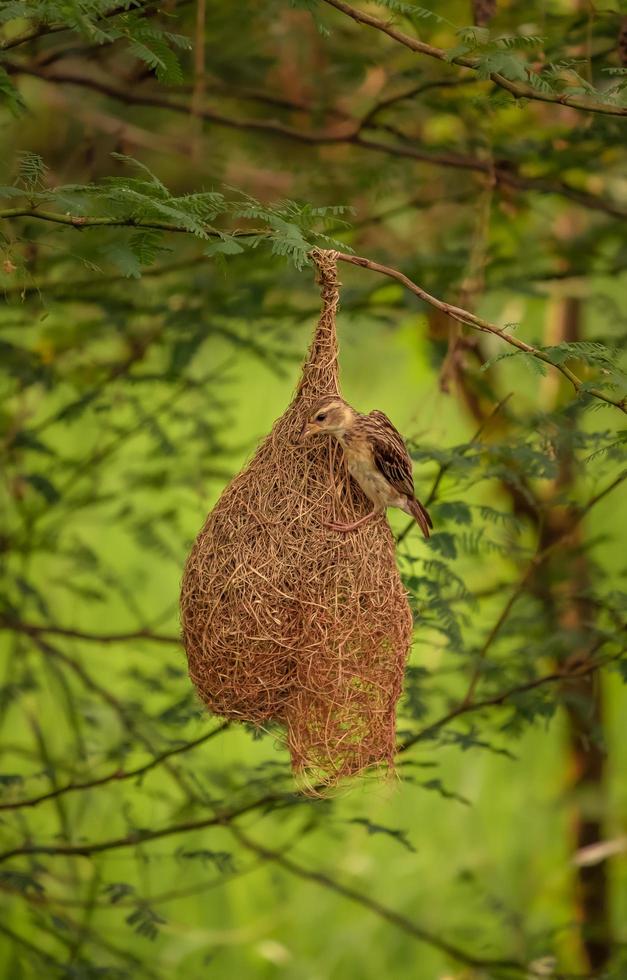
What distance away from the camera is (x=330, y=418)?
2496mm

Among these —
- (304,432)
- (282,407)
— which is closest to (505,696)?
(304,432)

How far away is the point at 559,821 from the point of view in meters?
6.14

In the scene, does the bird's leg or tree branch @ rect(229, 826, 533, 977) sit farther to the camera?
tree branch @ rect(229, 826, 533, 977)

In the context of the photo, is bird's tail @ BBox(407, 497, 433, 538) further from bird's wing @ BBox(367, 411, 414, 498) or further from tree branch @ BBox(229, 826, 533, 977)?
tree branch @ BBox(229, 826, 533, 977)

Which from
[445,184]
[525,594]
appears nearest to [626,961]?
[525,594]

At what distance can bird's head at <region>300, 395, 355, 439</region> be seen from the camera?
2.50 meters

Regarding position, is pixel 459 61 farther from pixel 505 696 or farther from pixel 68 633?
pixel 68 633

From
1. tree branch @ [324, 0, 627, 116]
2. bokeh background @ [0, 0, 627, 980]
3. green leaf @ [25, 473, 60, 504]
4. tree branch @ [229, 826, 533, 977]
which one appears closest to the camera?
tree branch @ [324, 0, 627, 116]

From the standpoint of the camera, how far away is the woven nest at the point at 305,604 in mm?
2531

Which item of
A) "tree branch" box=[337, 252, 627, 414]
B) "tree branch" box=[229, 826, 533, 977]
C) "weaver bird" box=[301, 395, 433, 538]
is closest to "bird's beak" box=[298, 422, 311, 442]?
"weaver bird" box=[301, 395, 433, 538]

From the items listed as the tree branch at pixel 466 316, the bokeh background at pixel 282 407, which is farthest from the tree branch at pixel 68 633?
the tree branch at pixel 466 316

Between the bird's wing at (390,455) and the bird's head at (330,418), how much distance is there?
0.24 feet

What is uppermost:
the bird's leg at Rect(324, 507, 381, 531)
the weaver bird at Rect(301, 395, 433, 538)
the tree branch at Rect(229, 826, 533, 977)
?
the weaver bird at Rect(301, 395, 433, 538)

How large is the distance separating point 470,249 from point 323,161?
1040 millimetres
